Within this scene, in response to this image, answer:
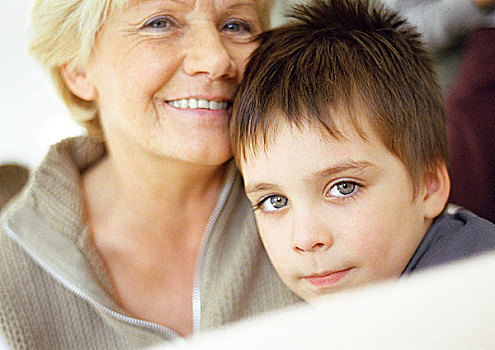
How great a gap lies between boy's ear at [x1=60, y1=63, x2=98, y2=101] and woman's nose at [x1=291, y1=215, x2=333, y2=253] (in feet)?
1.80

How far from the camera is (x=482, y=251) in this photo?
88cm

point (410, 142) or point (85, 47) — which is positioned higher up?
point (85, 47)

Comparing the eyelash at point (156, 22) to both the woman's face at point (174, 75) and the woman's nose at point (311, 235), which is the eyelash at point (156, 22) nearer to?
the woman's face at point (174, 75)

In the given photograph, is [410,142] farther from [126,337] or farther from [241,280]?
[126,337]

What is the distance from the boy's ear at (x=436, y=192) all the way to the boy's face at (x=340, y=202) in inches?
1.7

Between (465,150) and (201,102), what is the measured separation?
61 cm

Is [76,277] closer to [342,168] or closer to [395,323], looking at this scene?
[342,168]

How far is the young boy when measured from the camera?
90 centimetres

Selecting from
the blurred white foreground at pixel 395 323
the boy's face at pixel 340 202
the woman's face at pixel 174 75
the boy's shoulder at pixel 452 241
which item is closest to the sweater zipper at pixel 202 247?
the woman's face at pixel 174 75

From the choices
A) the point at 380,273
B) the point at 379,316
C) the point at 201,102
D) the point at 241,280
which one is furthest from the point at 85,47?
the point at 379,316

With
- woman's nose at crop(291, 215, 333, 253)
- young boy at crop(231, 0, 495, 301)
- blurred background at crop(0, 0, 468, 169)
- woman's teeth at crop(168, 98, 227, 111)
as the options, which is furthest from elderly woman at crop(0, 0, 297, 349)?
blurred background at crop(0, 0, 468, 169)

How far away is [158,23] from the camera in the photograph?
1087mm

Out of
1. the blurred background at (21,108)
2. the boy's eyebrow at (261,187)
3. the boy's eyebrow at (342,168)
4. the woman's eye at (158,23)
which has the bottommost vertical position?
the blurred background at (21,108)

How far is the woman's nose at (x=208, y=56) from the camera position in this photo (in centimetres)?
103
